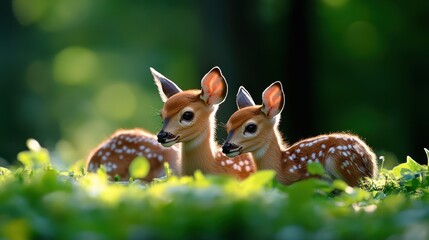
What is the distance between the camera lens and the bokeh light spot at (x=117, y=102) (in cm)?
3575

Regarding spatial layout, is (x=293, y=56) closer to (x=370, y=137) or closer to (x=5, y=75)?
(x=370, y=137)

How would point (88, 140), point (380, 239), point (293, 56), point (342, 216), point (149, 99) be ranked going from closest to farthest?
1. point (380, 239)
2. point (342, 216)
3. point (293, 56)
4. point (88, 140)
5. point (149, 99)

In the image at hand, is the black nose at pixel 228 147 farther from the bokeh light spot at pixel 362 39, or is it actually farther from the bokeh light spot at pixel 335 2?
the bokeh light spot at pixel 362 39

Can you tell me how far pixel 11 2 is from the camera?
28.0 meters

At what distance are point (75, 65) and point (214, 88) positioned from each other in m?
26.9

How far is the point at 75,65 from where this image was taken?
111 feet

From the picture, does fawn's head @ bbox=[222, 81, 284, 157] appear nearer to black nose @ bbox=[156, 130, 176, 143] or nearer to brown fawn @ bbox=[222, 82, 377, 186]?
brown fawn @ bbox=[222, 82, 377, 186]

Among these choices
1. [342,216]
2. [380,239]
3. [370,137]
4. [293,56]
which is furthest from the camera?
[370,137]

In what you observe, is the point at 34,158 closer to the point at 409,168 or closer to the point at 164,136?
the point at 164,136

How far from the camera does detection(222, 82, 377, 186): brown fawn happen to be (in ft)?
22.9

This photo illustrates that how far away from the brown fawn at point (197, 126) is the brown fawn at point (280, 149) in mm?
224

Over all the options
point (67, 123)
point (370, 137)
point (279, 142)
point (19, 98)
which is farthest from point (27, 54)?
point (279, 142)

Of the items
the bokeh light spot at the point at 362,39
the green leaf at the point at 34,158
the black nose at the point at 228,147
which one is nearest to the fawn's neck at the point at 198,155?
the black nose at the point at 228,147

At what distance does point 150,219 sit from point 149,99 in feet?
99.2
